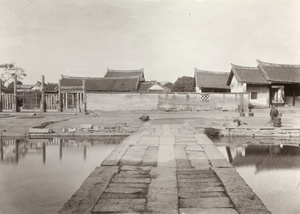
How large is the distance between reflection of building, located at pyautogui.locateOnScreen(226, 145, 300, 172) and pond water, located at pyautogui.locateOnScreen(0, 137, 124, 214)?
3416 mm

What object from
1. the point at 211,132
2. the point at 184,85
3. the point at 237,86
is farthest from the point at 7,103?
the point at 184,85

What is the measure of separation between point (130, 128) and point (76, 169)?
14.1 ft

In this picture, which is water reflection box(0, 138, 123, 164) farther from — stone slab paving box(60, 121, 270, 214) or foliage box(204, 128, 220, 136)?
foliage box(204, 128, 220, 136)

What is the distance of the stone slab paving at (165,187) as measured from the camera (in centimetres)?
318

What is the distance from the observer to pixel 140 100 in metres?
23.1

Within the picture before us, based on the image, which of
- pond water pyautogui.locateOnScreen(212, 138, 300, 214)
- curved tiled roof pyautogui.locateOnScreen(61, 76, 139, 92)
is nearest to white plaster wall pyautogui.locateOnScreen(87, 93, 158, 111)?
curved tiled roof pyautogui.locateOnScreen(61, 76, 139, 92)

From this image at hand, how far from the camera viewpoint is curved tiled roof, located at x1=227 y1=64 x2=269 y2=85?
2474cm

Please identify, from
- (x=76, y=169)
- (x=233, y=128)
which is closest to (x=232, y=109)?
(x=233, y=128)

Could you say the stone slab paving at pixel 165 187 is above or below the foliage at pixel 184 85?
below

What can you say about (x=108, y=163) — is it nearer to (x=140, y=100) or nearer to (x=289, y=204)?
(x=289, y=204)

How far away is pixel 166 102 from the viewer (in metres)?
23.0

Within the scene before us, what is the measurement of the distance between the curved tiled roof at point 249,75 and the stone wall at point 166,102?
229 centimetres

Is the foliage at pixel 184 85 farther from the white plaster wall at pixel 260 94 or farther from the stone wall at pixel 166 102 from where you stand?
the stone wall at pixel 166 102

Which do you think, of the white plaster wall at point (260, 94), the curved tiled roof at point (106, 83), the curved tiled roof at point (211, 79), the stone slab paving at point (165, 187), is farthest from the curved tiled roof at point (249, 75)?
the stone slab paving at point (165, 187)
